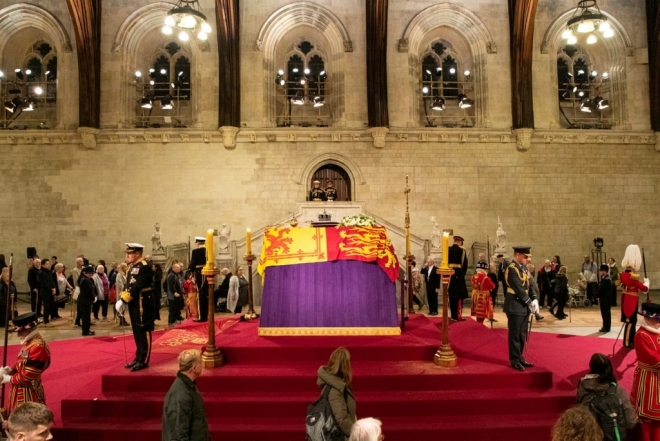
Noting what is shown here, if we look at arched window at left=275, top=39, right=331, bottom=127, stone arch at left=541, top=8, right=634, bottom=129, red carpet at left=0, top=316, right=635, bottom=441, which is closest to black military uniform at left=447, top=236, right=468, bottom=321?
red carpet at left=0, top=316, right=635, bottom=441

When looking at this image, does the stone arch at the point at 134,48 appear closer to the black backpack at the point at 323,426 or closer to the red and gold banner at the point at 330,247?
the red and gold banner at the point at 330,247

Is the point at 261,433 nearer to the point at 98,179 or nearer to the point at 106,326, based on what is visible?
the point at 106,326

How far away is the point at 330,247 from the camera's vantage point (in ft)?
21.3

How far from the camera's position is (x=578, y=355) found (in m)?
7.20

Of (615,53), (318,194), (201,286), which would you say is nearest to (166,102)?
(318,194)

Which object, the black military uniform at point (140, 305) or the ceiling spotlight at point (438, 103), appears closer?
the black military uniform at point (140, 305)

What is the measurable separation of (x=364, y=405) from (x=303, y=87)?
13.7 metres

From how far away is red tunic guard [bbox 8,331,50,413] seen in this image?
3.98m

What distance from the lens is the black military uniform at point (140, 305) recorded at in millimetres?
5578

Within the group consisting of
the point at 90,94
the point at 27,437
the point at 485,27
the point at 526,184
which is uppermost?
the point at 485,27

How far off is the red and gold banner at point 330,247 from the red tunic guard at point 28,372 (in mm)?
2924

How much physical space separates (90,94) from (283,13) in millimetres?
6958

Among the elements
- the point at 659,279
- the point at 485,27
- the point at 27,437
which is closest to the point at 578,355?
the point at 27,437

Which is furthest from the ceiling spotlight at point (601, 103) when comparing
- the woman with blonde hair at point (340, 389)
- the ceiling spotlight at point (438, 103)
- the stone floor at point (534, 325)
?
the woman with blonde hair at point (340, 389)
